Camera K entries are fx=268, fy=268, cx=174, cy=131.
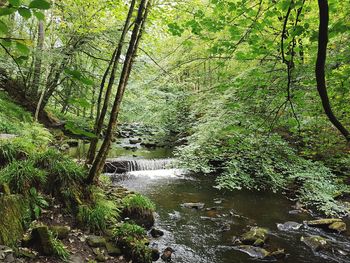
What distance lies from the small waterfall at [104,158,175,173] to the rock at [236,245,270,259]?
5101 mm

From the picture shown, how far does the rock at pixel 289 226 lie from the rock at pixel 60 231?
5.63 meters

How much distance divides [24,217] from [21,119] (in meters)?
8.64

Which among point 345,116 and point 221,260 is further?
point 221,260

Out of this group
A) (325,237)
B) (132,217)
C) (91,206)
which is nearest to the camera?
(91,206)

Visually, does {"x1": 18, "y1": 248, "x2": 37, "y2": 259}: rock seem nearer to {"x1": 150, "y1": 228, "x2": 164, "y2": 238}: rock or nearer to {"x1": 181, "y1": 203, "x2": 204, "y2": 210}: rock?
{"x1": 150, "y1": 228, "x2": 164, "y2": 238}: rock

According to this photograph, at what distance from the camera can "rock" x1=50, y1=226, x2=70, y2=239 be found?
450cm

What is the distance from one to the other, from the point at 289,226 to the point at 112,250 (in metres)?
→ 5.14

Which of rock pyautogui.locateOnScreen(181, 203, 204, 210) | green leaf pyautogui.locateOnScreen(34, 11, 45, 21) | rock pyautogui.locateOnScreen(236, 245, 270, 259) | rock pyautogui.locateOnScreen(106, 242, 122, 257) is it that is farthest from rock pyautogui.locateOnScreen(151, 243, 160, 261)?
green leaf pyautogui.locateOnScreen(34, 11, 45, 21)

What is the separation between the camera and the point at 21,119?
11656 millimetres

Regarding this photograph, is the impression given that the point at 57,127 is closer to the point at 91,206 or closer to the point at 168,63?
the point at 168,63

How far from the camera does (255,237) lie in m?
6.59

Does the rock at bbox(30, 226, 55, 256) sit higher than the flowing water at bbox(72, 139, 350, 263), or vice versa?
the rock at bbox(30, 226, 55, 256)

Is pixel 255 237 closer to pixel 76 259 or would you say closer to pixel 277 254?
pixel 277 254

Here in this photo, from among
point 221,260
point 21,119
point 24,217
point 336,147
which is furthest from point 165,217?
point 21,119
